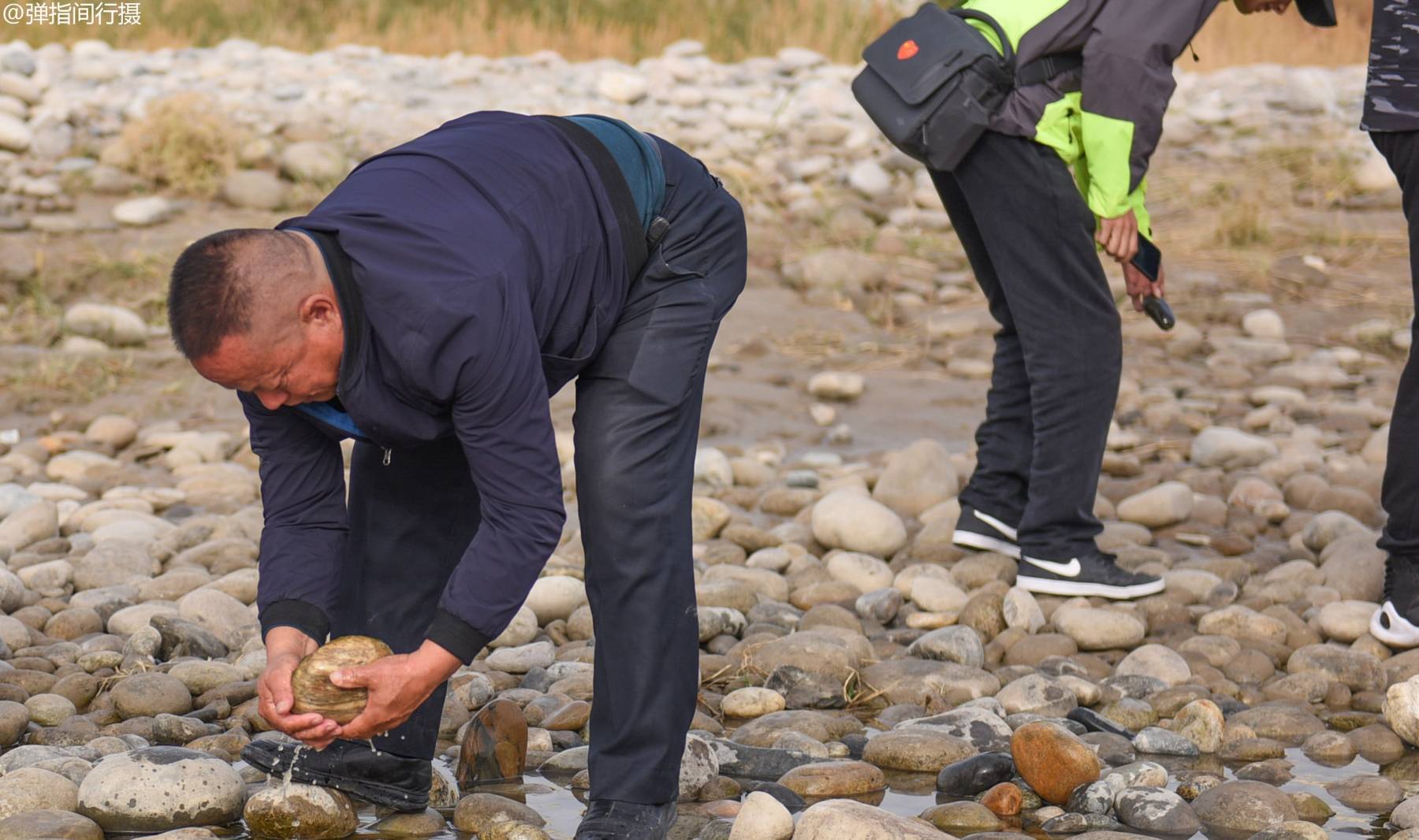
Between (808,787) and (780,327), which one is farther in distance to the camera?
(780,327)

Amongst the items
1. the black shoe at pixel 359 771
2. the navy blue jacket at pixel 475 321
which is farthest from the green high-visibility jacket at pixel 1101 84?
the black shoe at pixel 359 771

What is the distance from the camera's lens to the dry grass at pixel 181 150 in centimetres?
947

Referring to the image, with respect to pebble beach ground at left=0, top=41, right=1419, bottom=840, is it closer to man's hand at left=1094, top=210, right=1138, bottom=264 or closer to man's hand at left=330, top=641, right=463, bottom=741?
man's hand at left=330, top=641, right=463, bottom=741

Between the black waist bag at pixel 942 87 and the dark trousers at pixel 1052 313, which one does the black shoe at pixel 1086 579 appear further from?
the black waist bag at pixel 942 87

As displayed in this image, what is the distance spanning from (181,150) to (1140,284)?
21.9 feet

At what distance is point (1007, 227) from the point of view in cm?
450

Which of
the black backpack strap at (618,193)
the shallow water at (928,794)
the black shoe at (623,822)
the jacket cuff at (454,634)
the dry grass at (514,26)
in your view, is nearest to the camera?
the jacket cuff at (454,634)

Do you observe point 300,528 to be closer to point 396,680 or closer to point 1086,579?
point 396,680

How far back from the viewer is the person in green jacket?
4.27 m

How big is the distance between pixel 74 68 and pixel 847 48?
718 cm

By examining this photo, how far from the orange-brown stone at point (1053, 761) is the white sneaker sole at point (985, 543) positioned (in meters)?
1.58

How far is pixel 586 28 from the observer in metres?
15.4

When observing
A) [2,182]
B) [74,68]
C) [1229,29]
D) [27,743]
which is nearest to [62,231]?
[2,182]

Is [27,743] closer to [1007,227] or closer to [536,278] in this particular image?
[536,278]
